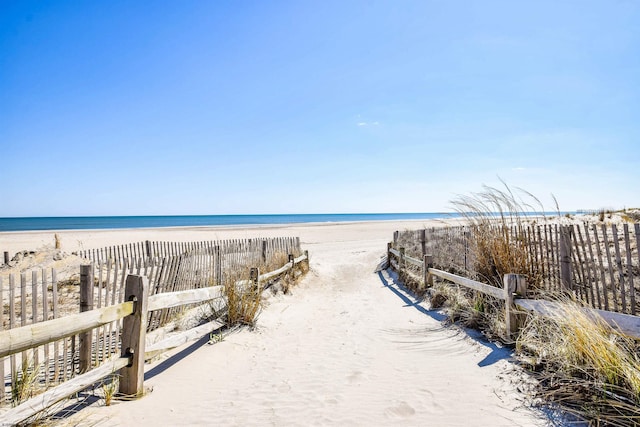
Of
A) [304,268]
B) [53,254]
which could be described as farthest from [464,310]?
[53,254]

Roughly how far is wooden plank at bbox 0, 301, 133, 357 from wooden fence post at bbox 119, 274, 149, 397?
0.47ft

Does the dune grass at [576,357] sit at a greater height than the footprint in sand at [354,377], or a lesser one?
greater

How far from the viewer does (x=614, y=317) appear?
3.60 m

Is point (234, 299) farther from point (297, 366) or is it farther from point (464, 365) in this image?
point (464, 365)

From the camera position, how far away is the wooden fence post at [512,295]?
4922mm

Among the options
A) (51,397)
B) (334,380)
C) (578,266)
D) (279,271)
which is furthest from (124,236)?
(578,266)

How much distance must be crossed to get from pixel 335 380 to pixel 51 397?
2797 millimetres

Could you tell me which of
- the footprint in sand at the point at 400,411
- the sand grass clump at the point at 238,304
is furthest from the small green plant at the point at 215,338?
the footprint in sand at the point at 400,411

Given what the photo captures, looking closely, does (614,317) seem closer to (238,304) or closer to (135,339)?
(135,339)

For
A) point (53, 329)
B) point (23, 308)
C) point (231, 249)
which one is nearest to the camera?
point (53, 329)

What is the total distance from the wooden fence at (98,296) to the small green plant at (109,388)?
1.10 ft

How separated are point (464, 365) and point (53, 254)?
12645mm

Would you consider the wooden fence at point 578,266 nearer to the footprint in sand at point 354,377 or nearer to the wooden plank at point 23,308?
the footprint in sand at point 354,377

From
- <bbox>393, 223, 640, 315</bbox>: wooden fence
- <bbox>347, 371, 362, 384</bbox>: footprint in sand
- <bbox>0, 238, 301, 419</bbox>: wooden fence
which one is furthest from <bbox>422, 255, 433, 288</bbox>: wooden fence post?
<bbox>347, 371, 362, 384</bbox>: footprint in sand
